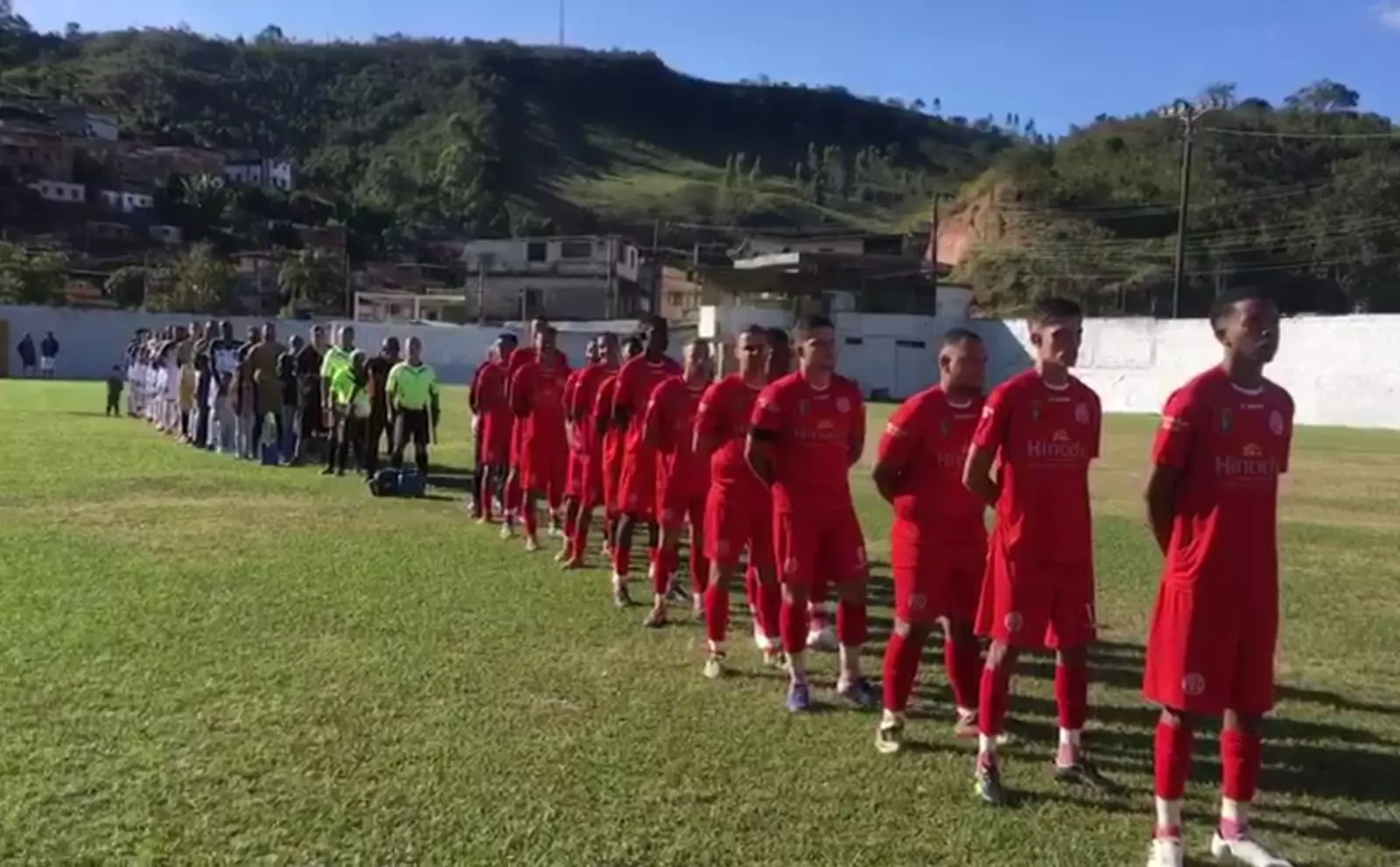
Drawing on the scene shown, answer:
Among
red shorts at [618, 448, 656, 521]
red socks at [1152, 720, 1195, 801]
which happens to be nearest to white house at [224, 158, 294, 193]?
red shorts at [618, 448, 656, 521]

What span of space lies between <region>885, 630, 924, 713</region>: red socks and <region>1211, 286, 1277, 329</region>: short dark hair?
2.14 m

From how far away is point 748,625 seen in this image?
10.6 meters

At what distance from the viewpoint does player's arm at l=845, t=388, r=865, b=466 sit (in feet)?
26.7

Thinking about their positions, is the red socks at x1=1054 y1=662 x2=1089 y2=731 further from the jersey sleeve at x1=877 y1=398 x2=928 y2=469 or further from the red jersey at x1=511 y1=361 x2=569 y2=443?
the red jersey at x1=511 y1=361 x2=569 y2=443

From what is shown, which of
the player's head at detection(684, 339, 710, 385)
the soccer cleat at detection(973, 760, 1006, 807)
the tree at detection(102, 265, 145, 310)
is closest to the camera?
the soccer cleat at detection(973, 760, 1006, 807)

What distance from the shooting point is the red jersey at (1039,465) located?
6559 millimetres

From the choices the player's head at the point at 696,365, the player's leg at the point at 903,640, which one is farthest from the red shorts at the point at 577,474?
the player's leg at the point at 903,640

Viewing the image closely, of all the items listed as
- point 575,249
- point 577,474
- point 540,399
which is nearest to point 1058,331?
point 577,474

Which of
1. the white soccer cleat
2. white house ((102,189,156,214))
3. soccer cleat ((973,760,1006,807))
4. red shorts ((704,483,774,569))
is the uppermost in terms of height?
white house ((102,189,156,214))

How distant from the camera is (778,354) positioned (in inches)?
364

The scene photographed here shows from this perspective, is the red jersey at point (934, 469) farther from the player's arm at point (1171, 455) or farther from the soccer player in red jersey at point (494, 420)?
the soccer player in red jersey at point (494, 420)

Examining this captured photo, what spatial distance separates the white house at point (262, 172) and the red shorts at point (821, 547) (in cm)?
15819

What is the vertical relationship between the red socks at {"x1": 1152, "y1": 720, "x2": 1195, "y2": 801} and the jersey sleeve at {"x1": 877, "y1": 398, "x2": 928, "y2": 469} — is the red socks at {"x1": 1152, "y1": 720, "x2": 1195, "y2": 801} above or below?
below

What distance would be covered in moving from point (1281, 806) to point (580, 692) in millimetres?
3686
